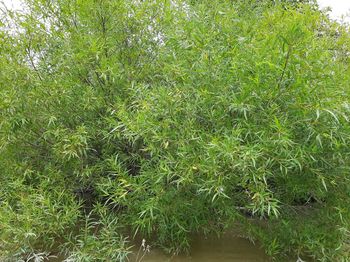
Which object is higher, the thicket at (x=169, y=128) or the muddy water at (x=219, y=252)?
the thicket at (x=169, y=128)

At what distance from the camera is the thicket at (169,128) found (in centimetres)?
217

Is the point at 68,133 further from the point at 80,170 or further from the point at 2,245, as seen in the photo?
the point at 2,245

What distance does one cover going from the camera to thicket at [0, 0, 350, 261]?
85.6 inches

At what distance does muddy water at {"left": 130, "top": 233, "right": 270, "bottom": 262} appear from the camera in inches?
120

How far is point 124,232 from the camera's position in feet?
10.6

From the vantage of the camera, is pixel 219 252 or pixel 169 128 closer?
pixel 169 128

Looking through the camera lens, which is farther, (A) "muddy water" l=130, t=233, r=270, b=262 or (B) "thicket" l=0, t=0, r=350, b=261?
(A) "muddy water" l=130, t=233, r=270, b=262

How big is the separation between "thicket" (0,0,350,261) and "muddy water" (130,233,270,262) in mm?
141

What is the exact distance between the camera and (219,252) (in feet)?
10.3

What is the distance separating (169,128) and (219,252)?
1.50 meters

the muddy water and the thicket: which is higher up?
the thicket

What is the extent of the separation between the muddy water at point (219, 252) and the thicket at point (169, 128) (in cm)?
14

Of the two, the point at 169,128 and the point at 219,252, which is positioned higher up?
the point at 169,128

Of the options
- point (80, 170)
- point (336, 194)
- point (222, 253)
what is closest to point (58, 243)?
point (80, 170)
